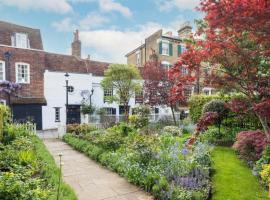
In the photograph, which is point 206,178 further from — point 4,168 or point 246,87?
point 4,168

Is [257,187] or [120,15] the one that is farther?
[120,15]

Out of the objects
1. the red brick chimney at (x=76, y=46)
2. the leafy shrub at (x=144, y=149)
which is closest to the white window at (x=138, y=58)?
the red brick chimney at (x=76, y=46)

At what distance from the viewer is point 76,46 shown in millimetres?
27266

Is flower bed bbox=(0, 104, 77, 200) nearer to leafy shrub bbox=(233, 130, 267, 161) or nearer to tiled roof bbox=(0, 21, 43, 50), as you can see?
leafy shrub bbox=(233, 130, 267, 161)

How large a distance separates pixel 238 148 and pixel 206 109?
375 cm

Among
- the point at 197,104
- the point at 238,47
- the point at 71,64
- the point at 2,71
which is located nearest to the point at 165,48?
the point at 71,64

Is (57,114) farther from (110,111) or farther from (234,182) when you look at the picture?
(234,182)

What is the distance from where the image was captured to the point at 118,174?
6945mm

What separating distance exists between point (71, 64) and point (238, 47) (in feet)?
67.5

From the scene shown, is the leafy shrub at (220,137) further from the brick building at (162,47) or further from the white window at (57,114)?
the brick building at (162,47)

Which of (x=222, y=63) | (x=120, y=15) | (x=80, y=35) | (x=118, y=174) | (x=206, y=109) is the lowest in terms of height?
(x=118, y=174)

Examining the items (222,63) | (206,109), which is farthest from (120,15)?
(222,63)

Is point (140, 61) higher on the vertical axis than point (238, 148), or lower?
higher

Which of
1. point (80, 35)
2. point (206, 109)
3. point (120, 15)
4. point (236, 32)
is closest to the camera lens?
point (236, 32)
